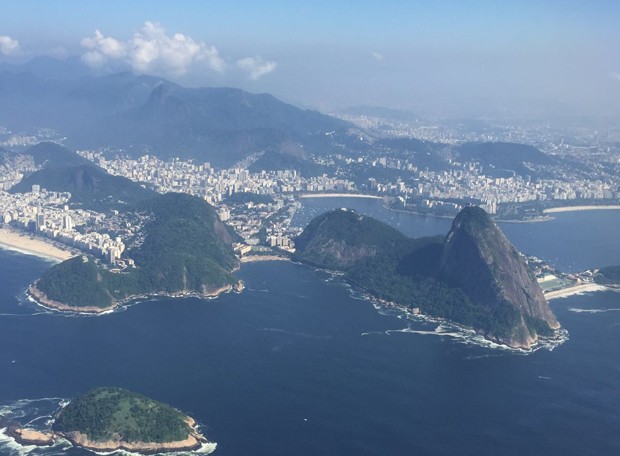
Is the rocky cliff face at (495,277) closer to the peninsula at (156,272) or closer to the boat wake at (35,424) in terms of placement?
the peninsula at (156,272)

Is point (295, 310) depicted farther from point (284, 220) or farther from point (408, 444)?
point (284, 220)

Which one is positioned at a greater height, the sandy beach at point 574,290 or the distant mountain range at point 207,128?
the distant mountain range at point 207,128

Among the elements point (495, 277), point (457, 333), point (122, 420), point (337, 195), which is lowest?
point (122, 420)

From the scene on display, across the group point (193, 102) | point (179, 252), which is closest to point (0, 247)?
point (179, 252)

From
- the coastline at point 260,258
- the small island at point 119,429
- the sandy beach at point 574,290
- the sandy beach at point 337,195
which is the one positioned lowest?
the small island at point 119,429

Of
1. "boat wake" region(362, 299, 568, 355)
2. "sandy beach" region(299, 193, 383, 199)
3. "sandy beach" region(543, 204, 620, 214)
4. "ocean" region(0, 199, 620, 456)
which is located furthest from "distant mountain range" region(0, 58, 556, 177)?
"ocean" region(0, 199, 620, 456)

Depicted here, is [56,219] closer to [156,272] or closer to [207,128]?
[156,272]

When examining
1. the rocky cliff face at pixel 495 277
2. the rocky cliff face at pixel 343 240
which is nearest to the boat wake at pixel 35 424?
the rocky cliff face at pixel 495 277

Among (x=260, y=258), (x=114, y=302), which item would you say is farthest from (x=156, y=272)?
(x=260, y=258)
